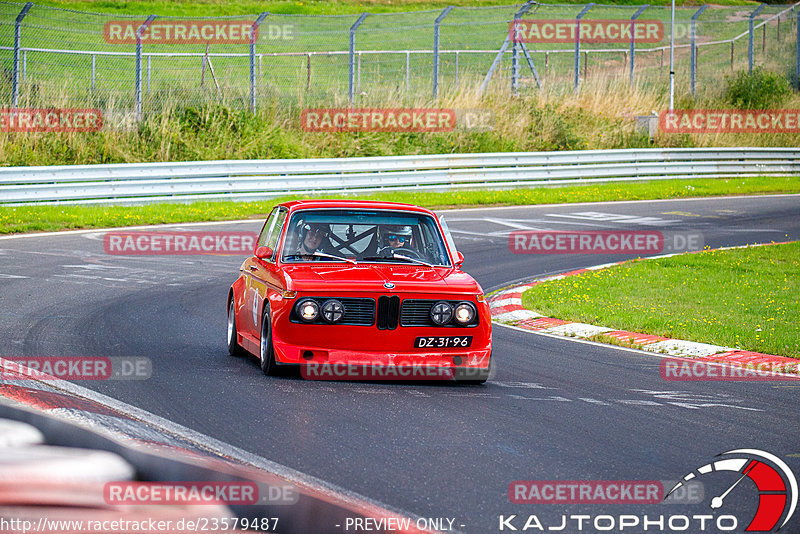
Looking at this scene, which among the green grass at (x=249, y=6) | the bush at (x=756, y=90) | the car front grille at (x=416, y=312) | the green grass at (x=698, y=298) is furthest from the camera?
the green grass at (x=249, y=6)

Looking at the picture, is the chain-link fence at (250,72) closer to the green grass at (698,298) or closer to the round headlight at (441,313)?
the green grass at (698,298)

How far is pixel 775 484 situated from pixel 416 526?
2.07 metres

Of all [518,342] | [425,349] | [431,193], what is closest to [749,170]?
[431,193]

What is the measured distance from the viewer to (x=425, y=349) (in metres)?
7.98

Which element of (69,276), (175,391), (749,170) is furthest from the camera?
(749,170)

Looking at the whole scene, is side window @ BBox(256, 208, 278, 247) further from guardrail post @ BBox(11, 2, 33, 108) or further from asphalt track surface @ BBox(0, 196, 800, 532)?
guardrail post @ BBox(11, 2, 33, 108)

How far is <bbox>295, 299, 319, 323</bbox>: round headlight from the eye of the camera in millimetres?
7836

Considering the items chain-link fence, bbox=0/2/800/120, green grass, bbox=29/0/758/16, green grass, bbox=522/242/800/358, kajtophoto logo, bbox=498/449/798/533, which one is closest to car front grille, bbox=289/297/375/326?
kajtophoto logo, bbox=498/449/798/533

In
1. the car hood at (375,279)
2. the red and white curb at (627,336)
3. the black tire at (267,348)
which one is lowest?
the red and white curb at (627,336)

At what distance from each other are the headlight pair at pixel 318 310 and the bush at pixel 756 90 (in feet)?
Result: 109

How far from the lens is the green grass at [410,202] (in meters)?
19.4

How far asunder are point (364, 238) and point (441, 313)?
1309mm

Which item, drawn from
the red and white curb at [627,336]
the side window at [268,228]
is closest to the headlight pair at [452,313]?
the side window at [268,228]

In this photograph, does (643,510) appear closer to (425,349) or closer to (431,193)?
(425,349)
